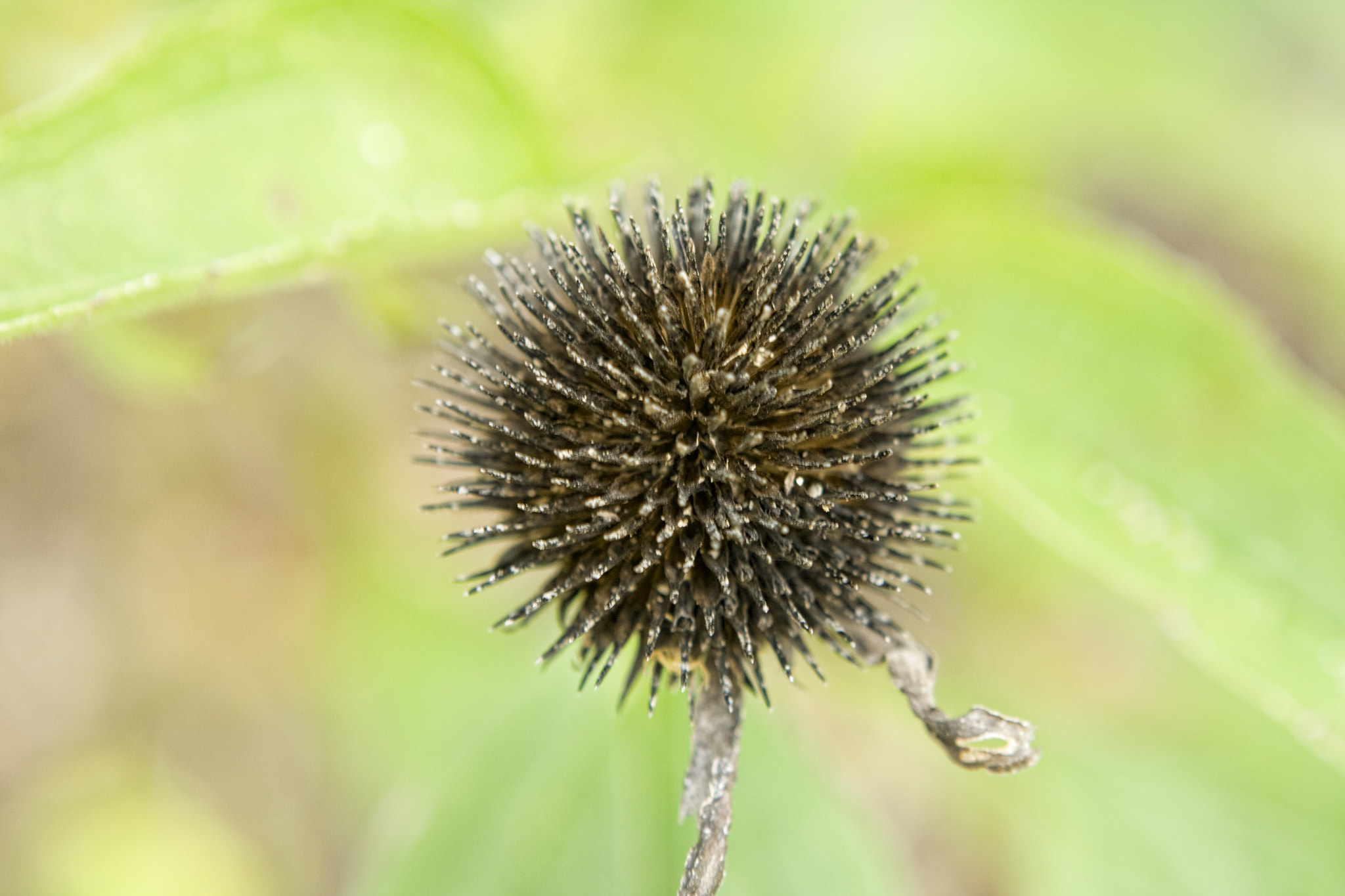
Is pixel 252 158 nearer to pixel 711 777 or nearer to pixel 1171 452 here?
pixel 711 777

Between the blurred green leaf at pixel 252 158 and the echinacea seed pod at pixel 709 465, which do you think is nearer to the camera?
the echinacea seed pod at pixel 709 465

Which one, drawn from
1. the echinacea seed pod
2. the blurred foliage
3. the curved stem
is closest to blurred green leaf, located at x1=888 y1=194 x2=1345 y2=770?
the blurred foliage

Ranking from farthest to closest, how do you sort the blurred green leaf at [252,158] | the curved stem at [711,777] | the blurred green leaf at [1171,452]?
1. the blurred green leaf at [1171,452]
2. the blurred green leaf at [252,158]
3. the curved stem at [711,777]

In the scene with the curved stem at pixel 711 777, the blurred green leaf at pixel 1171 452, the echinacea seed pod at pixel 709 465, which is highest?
the blurred green leaf at pixel 1171 452

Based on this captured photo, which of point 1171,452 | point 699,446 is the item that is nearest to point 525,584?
point 699,446

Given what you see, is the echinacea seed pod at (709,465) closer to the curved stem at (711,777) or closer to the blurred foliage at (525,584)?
the curved stem at (711,777)

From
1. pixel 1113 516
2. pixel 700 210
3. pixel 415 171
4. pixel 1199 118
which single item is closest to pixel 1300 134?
pixel 1199 118

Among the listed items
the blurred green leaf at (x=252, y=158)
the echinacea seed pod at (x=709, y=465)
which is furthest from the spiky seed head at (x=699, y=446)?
the blurred green leaf at (x=252, y=158)
